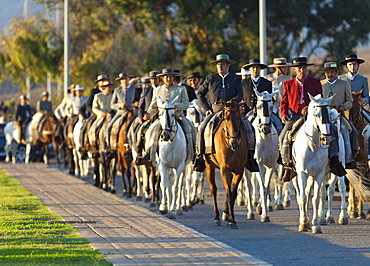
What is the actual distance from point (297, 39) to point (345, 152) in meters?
37.1

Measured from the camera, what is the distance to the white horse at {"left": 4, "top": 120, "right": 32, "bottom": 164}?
120ft

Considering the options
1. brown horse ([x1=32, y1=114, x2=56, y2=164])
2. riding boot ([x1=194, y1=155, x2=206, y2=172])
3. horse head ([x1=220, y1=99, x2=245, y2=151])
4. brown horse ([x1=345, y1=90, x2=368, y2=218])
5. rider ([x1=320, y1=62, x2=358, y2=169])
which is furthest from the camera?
brown horse ([x1=32, y1=114, x2=56, y2=164])

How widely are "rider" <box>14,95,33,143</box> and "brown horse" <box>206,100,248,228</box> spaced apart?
21.2m

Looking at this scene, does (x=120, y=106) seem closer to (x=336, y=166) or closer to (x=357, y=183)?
(x=357, y=183)

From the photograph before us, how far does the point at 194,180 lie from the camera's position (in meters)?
20.1

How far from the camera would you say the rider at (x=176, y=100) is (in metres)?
18.2

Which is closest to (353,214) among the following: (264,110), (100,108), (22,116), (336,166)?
(336,166)

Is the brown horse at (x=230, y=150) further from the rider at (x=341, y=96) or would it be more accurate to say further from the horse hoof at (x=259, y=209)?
the rider at (x=341, y=96)

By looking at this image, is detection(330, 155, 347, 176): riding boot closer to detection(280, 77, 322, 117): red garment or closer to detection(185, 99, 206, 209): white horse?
detection(280, 77, 322, 117): red garment

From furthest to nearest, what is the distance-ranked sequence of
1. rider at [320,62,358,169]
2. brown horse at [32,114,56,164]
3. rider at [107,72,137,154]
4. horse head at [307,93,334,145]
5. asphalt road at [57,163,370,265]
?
brown horse at [32,114,56,164]
rider at [107,72,137,154]
rider at [320,62,358,169]
horse head at [307,93,334,145]
asphalt road at [57,163,370,265]

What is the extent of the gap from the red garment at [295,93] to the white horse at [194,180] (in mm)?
3711

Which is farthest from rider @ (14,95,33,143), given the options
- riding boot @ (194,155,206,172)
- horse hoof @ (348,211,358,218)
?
horse hoof @ (348,211,358,218)

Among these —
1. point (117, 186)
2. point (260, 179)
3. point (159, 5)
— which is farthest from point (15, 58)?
point (260, 179)

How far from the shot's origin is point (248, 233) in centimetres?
1484
